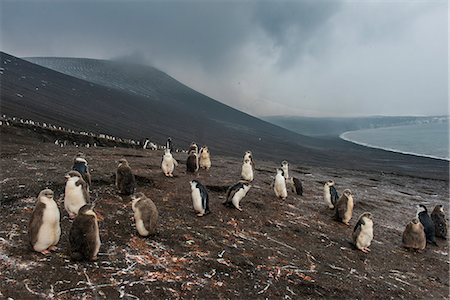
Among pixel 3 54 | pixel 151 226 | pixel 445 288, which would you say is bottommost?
pixel 445 288

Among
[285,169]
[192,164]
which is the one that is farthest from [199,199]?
[285,169]

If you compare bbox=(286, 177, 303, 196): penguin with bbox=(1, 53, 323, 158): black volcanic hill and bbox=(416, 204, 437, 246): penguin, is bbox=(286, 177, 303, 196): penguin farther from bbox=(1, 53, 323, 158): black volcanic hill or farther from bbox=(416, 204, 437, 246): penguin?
Result: bbox=(1, 53, 323, 158): black volcanic hill

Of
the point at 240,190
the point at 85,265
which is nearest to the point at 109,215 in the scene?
the point at 85,265

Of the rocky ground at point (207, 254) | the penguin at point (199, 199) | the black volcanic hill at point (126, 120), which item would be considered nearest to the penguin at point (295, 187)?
the rocky ground at point (207, 254)

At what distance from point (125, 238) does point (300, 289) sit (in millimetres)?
4036

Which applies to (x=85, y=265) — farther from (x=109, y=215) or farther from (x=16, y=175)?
(x=16, y=175)

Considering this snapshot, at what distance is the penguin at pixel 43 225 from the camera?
679 centimetres

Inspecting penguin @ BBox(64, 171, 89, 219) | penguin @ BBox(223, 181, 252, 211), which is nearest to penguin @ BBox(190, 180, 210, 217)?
penguin @ BBox(223, 181, 252, 211)

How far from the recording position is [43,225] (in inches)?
267

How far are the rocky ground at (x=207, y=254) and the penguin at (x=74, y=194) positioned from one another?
346 millimetres

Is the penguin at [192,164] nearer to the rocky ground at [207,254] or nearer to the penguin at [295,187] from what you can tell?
the rocky ground at [207,254]

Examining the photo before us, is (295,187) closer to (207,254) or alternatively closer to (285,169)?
(285,169)

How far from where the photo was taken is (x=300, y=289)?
775 cm

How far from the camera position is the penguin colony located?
6.79 meters
